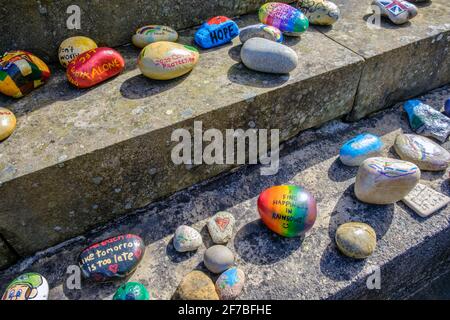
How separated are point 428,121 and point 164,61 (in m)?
1.40

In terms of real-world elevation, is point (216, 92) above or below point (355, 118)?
above

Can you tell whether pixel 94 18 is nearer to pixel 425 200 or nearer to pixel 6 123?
pixel 6 123

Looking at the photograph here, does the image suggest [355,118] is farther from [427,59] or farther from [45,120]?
[45,120]

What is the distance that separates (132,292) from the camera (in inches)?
53.6

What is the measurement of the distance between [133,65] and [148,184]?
1.93 feet

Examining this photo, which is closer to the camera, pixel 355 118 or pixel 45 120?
pixel 45 120

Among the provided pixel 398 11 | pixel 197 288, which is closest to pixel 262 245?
pixel 197 288

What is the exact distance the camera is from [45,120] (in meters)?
1.53

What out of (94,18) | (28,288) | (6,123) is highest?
(94,18)

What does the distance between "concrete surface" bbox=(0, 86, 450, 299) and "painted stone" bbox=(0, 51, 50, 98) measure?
685 millimetres

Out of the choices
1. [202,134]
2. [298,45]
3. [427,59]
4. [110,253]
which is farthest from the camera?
[427,59]

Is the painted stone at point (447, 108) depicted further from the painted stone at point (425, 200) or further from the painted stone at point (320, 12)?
the painted stone at point (320, 12)

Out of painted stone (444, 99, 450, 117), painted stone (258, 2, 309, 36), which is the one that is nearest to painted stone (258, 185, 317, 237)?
painted stone (258, 2, 309, 36)

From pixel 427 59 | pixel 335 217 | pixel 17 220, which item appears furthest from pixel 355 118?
pixel 17 220
